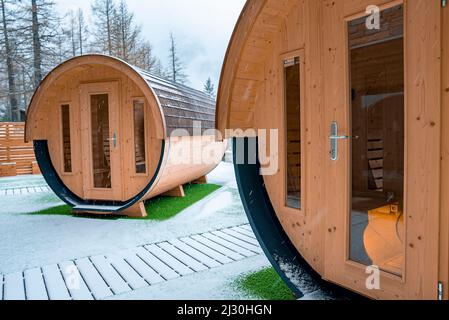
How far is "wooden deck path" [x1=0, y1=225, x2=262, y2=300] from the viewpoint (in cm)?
343

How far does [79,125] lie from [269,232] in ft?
16.7

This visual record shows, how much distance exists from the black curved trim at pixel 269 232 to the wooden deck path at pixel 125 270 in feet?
3.14

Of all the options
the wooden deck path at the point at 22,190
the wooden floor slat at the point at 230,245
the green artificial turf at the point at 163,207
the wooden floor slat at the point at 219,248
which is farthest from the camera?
the wooden deck path at the point at 22,190

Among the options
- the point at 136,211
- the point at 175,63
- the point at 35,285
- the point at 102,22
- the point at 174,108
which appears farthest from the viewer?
the point at 175,63

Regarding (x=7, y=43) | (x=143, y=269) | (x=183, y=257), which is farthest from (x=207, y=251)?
(x=7, y=43)

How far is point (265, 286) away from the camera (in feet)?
11.3

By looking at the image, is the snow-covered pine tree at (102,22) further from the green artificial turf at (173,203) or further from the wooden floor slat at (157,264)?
the wooden floor slat at (157,264)

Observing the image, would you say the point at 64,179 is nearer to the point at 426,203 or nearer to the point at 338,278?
the point at 338,278

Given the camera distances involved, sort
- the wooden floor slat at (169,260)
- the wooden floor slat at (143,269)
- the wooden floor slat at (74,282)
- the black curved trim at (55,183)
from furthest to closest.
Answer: the black curved trim at (55,183) → the wooden floor slat at (169,260) → the wooden floor slat at (143,269) → the wooden floor slat at (74,282)

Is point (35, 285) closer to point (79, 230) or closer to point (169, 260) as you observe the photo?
point (169, 260)

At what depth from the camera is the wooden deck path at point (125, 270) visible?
3.43 m

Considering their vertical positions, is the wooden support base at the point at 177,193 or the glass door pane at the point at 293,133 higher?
the glass door pane at the point at 293,133

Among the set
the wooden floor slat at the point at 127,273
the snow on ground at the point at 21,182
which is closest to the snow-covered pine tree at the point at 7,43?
the snow on ground at the point at 21,182

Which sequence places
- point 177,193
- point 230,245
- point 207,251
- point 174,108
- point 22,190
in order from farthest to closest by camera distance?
point 22,190 < point 177,193 < point 174,108 < point 230,245 < point 207,251
